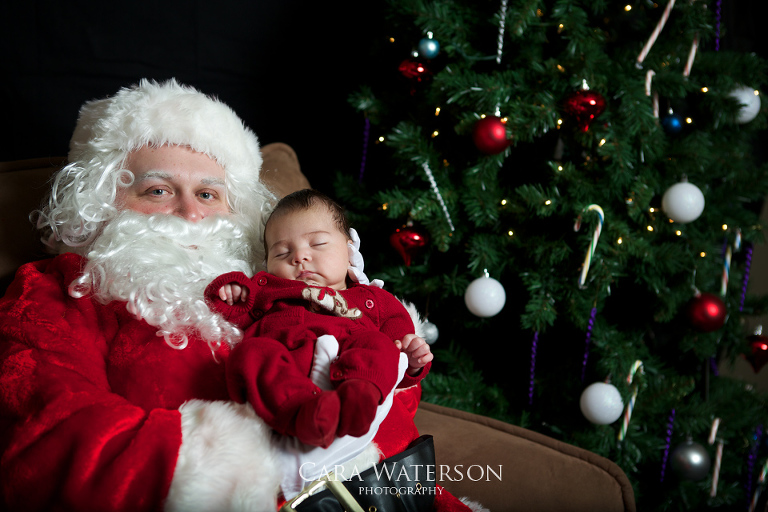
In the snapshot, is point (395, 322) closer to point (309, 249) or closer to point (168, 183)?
point (309, 249)

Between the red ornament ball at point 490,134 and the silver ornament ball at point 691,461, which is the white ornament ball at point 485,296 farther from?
the silver ornament ball at point 691,461

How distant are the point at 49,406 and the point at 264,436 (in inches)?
18.5

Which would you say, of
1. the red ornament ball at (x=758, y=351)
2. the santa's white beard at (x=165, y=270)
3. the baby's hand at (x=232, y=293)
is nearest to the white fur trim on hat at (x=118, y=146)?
the santa's white beard at (x=165, y=270)

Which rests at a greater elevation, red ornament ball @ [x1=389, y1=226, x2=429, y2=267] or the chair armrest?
red ornament ball @ [x1=389, y1=226, x2=429, y2=267]

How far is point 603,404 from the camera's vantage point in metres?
2.13

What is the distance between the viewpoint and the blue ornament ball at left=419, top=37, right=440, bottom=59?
6.95 ft

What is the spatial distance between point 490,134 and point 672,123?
33.8 inches

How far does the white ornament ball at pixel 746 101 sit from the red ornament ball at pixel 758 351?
0.97 meters

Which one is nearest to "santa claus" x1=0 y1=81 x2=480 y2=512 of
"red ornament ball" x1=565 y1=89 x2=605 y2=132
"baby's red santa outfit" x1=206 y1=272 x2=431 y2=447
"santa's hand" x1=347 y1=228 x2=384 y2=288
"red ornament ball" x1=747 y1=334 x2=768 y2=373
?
"baby's red santa outfit" x1=206 y1=272 x2=431 y2=447

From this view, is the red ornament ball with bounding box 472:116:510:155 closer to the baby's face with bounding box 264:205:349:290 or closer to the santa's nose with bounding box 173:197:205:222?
the baby's face with bounding box 264:205:349:290

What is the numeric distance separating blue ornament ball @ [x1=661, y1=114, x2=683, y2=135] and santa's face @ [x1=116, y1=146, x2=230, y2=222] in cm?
186

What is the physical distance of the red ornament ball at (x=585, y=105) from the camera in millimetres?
1934

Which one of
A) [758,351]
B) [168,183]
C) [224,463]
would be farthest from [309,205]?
[758,351]

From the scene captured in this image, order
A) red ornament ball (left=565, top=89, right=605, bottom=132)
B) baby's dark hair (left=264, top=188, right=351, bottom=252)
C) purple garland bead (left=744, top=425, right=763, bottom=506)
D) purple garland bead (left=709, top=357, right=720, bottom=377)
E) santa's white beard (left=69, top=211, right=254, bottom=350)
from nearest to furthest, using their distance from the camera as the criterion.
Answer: santa's white beard (left=69, top=211, right=254, bottom=350)
baby's dark hair (left=264, top=188, right=351, bottom=252)
red ornament ball (left=565, top=89, right=605, bottom=132)
purple garland bead (left=744, top=425, right=763, bottom=506)
purple garland bead (left=709, top=357, right=720, bottom=377)
